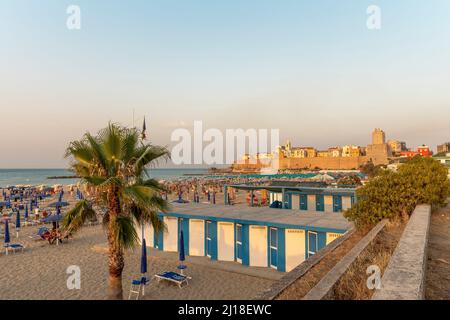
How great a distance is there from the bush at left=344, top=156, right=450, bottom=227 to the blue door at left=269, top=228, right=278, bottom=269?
3.87 metres

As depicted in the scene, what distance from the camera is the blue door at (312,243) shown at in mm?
10438

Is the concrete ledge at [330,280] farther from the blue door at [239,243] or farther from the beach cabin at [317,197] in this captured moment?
the beach cabin at [317,197]

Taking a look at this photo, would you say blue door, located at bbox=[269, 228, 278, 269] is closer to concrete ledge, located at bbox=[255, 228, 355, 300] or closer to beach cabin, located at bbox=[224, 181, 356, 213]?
concrete ledge, located at bbox=[255, 228, 355, 300]

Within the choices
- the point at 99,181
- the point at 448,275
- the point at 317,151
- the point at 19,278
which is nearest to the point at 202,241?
the point at 19,278

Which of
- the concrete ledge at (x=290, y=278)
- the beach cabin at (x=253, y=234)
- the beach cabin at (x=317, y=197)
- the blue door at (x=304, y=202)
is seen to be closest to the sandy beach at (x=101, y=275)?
the beach cabin at (x=253, y=234)

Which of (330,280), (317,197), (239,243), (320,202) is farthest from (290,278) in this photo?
(317,197)

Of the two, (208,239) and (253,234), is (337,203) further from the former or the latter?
(208,239)

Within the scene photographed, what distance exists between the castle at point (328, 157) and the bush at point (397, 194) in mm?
121291

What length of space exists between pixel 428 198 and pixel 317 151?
163 m

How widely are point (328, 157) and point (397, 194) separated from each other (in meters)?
133

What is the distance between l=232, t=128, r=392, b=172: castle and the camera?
12231cm

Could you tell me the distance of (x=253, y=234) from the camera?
11.8 meters

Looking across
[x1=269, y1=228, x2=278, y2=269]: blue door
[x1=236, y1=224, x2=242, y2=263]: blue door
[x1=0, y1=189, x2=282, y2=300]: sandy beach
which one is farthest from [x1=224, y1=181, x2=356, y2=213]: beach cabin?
[x1=0, y1=189, x2=282, y2=300]: sandy beach
